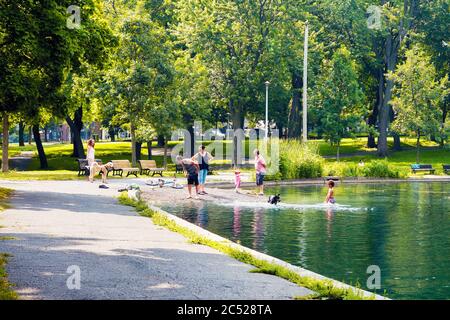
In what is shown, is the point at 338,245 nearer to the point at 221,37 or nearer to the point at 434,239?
the point at 434,239

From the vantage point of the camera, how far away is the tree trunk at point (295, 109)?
69.1 m

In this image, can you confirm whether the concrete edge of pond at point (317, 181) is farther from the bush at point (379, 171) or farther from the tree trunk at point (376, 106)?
the tree trunk at point (376, 106)

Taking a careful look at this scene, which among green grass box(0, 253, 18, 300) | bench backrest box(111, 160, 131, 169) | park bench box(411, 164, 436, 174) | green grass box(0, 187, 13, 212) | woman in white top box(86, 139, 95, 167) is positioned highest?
woman in white top box(86, 139, 95, 167)

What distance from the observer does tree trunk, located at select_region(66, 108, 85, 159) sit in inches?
2376

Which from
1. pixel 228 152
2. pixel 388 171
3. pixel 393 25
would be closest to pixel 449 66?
pixel 393 25

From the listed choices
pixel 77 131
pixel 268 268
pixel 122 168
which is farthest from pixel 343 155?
pixel 268 268

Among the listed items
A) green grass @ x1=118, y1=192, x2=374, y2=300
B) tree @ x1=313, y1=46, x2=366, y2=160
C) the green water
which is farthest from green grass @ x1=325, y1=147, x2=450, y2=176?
green grass @ x1=118, y1=192, x2=374, y2=300

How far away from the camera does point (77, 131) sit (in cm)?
6241

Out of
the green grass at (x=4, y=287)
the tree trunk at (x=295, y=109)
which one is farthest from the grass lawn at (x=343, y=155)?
the green grass at (x=4, y=287)

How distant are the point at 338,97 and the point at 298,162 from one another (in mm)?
24070

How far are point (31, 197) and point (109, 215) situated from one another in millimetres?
6219

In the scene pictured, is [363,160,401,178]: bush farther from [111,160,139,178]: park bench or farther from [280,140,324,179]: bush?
[111,160,139,178]: park bench

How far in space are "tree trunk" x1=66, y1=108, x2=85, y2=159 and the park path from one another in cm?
4070

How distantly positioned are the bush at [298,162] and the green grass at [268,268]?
2145 cm
